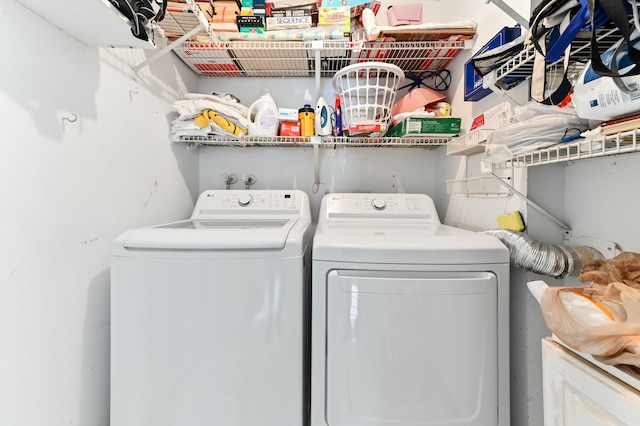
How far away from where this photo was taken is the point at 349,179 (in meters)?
2.01

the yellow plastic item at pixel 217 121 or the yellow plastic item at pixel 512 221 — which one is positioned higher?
the yellow plastic item at pixel 217 121

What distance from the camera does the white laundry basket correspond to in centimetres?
150

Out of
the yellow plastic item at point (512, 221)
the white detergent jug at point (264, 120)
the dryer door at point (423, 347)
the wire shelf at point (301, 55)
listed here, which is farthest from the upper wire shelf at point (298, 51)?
the dryer door at point (423, 347)

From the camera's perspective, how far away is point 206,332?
1.03 meters

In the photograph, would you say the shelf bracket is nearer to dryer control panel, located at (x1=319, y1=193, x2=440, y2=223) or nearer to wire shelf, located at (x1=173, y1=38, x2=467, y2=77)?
dryer control panel, located at (x1=319, y1=193, x2=440, y2=223)

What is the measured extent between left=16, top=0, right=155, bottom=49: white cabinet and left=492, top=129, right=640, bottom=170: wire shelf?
4.18 feet

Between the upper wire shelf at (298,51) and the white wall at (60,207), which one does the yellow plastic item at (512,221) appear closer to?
the upper wire shelf at (298,51)

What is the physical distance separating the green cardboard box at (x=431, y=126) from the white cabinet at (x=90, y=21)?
1.17 meters

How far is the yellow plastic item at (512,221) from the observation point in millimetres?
1086

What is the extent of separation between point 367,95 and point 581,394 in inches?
53.9

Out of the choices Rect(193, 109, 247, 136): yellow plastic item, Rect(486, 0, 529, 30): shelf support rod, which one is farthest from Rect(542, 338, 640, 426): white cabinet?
Rect(193, 109, 247, 136): yellow plastic item

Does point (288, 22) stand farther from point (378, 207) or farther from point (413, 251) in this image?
point (413, 251)

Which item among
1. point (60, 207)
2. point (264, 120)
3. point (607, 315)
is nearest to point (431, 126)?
point (264, 120)

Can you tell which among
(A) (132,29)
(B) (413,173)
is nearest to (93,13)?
(A) (132,29)
